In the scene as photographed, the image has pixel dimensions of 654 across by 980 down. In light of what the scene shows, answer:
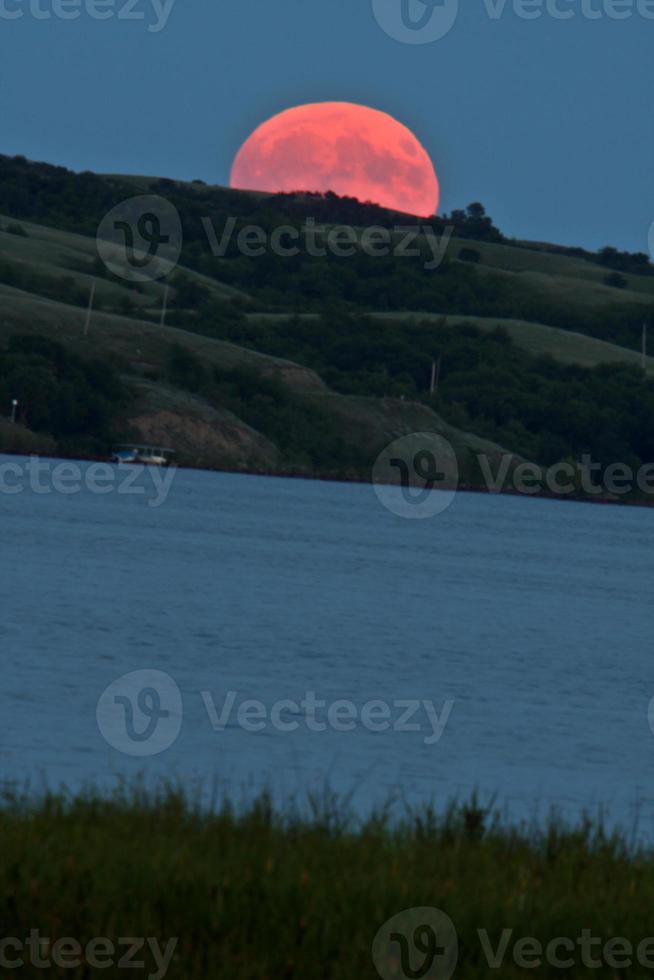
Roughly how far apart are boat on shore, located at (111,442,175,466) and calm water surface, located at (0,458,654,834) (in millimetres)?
23183

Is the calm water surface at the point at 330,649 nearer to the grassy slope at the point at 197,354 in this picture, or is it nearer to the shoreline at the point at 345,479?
the shoreline at the point at 345,479

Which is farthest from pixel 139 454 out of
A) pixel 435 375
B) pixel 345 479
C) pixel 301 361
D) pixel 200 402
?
pixel 435 375

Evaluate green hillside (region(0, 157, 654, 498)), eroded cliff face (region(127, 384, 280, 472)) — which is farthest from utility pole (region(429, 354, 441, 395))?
eroded cliff face (region(127, 384, 280, 472))

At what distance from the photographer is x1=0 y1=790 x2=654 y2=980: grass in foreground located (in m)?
8.81

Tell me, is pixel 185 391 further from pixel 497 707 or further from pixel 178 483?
pixel 497 707

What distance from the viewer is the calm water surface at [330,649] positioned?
21.0m

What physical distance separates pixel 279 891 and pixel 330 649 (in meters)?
29.1

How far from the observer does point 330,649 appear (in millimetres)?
38500

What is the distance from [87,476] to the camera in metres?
109

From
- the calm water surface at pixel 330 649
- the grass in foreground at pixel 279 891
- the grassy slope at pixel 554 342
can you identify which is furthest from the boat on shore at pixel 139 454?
the grass in foreground at pixel 279 891

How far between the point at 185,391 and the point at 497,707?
97.7 meters

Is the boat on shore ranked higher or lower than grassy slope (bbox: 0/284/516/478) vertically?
lower

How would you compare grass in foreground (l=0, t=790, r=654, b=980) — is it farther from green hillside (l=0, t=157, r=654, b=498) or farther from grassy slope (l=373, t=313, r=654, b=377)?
grassy slope (l=373, t=313, r=654, b=377)

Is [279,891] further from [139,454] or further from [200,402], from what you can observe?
[200,402]
